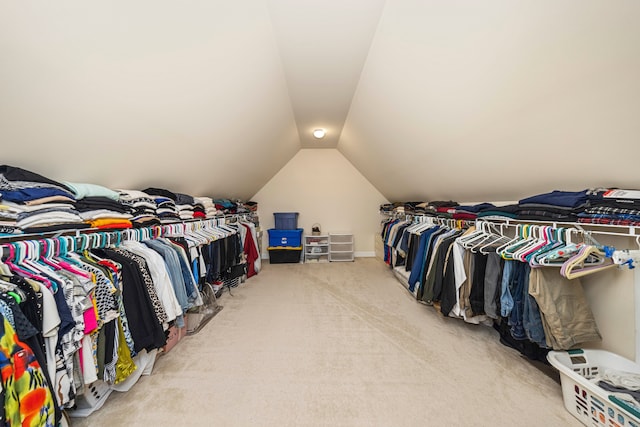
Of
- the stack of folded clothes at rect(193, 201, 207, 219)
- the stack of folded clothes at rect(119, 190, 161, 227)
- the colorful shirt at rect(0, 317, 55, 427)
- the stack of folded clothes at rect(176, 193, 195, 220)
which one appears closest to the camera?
the colorful shirt at rect(0, 317, 55, 427)

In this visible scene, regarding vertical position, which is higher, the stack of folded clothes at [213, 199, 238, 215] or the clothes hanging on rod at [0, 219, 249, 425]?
the stack of folded clothes at [213, 199, 238, 215]

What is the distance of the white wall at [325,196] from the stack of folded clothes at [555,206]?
3.89 metres

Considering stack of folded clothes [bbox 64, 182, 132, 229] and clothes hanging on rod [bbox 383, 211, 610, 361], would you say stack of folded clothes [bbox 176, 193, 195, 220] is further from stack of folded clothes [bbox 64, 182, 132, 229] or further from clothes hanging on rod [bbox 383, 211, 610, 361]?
clothes hanging on rod [bbox 383, 211, 610, 361]

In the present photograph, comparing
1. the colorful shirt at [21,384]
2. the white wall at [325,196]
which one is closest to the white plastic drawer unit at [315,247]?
the white wall at [325,196]

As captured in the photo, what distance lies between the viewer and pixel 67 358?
46.1 inches

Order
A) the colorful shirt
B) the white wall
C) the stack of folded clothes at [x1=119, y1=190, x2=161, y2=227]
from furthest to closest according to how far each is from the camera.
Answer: the white wall → the stack of folded clothes at [x1=119, y1=190, x2=161, y2=227] → the colorful shirt

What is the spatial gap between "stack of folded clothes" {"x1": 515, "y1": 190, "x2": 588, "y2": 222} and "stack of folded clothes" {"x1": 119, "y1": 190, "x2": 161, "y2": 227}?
2990 mm

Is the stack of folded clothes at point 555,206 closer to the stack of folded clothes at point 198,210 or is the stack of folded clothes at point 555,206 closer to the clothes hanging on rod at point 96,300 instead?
the clothes hanging on rod at point 96,300

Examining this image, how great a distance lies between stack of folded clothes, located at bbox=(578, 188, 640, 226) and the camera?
4.33 ft

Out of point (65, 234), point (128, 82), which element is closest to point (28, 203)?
point (65, 234)

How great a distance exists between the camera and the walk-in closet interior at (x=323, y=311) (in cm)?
110

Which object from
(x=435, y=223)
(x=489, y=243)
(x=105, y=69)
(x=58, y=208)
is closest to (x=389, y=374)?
(x=489, y=243)

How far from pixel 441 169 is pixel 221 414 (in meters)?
2.80

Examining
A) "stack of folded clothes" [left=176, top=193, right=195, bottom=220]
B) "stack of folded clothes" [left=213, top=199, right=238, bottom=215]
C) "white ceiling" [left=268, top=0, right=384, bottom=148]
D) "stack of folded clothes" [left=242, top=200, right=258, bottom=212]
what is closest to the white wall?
"stack of folded clothes" [left=242, top=200, right=258, bottom=212]
